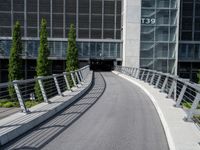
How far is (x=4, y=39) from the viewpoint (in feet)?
197

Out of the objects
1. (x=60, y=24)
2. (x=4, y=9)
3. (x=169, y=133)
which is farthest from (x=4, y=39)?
(x=169, y=133)

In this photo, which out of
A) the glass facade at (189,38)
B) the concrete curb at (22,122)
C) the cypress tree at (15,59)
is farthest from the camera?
the glass facade at (189,38)

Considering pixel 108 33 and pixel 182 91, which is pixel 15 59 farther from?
pixel 182 91

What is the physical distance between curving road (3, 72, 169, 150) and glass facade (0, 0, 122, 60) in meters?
48.9

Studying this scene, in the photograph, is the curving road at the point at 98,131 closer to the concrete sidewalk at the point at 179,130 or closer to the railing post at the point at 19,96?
the concrete sidewalk at the point at 179,130

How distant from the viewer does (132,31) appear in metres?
57.8

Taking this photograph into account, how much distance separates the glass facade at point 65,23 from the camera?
60.6m

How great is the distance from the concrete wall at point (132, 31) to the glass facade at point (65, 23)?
3.76 meters

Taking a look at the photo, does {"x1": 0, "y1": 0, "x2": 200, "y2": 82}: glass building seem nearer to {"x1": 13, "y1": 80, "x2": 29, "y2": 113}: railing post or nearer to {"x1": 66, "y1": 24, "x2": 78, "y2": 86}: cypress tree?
{"x1": 66, "y1": 24, "x2": 78, "y2": 86}: cypress tree

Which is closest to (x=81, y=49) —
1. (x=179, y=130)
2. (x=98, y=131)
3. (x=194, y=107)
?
(x=98, y=131)

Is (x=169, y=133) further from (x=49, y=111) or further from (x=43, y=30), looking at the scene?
(x=43, y=30)

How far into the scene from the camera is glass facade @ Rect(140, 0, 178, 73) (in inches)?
2223

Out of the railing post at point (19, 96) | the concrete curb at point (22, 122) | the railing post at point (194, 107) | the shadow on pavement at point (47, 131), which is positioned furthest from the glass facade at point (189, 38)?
the railing post at point (19, 96)

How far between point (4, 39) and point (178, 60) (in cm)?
2804
